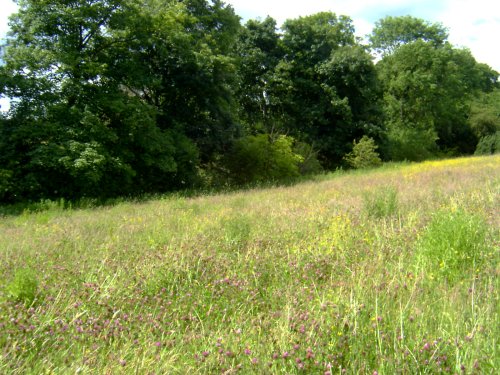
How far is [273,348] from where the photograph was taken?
2320 mm

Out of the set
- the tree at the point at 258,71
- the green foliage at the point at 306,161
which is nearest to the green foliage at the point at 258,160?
the green foliage at the point at 306,161

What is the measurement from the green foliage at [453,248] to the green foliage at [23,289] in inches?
142

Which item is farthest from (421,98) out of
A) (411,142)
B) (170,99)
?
(170,99)

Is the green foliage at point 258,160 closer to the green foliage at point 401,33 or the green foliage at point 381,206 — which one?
the green foliage at point 381,206

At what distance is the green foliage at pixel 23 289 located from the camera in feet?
10.6

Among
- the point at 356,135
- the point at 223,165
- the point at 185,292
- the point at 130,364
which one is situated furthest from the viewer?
the point at 356,135

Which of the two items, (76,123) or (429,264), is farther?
(76,123)

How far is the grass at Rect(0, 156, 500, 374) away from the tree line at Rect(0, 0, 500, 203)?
8.38 meters

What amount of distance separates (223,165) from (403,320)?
60.8 ft

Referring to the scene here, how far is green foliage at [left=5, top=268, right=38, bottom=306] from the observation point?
10.6 ft

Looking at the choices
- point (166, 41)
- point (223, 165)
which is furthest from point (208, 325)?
point (223, 165)

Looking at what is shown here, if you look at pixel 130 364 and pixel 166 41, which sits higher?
pixel 166 41

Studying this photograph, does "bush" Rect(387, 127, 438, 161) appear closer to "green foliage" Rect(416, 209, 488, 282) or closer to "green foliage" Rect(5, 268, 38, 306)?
"green foliage" Rect(416, 209, 488, 282)

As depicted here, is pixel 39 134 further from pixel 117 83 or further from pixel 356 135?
pixel 356 135
